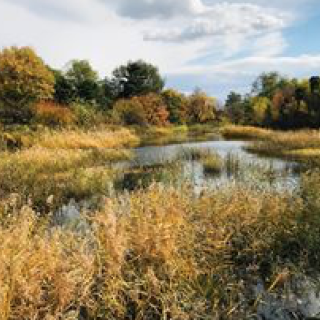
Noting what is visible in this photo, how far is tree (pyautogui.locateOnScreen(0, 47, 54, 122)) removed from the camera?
40.8 m

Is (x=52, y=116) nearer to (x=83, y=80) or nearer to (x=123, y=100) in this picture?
(x=123, y=100)

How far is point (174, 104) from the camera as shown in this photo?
207 feet

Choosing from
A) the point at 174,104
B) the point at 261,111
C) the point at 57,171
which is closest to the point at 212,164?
the point at 57,171

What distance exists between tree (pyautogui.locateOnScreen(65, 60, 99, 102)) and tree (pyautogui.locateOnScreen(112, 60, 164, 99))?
717cm

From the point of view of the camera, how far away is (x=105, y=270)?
16.5 feet

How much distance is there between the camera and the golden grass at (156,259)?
4.47m

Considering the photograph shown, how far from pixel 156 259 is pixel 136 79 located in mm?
62089

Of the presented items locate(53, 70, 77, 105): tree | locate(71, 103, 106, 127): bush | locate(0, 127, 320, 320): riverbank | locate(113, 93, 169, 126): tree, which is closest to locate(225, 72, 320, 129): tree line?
locate(113, 93, 169, 126): tree

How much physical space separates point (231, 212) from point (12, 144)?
19163 mm

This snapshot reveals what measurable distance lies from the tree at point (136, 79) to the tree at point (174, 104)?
9.80 ft

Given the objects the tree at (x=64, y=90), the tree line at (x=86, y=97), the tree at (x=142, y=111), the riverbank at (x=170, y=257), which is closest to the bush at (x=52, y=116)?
the tree line at (x=86, y=97)

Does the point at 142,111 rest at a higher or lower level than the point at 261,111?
higher

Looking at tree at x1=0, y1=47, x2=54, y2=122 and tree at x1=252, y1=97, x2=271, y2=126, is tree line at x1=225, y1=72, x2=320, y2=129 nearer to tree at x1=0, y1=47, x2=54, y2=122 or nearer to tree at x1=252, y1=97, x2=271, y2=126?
tree at x1=252, y1=97, x2=271, y2=126

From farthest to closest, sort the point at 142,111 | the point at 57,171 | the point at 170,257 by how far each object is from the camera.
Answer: the point at 142,111 < the point at 57,171 < the point at 170,257
